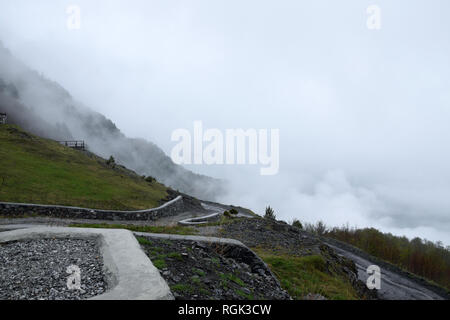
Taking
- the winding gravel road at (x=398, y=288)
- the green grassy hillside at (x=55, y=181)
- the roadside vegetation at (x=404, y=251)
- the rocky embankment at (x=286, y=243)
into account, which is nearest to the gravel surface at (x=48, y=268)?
the rocky embankment at (x=286, y=243)

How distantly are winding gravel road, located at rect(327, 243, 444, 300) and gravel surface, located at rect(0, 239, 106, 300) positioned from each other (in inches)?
735

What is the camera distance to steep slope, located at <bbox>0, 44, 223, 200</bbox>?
270 ft

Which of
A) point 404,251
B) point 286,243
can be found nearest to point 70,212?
point 286,243

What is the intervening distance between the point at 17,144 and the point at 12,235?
37.6m

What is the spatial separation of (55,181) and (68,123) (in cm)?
8883

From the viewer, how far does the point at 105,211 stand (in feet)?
82.4

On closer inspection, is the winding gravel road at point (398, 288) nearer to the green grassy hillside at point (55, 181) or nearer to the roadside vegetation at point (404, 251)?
the roadside vegetation at point (404, 251)

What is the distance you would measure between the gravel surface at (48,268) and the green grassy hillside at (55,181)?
18123mm

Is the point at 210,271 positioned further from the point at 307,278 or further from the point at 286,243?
the point at 286,243

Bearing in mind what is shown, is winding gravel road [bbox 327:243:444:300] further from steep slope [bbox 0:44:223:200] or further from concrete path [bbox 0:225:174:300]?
steep slope [bbox 0:44:223:200]

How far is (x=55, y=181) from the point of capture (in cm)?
2914

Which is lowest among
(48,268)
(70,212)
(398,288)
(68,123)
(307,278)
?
(398,288)

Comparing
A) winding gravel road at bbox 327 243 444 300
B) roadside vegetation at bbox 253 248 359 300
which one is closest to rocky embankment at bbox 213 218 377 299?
roadside vegetation at bbox 253 248 359 300
